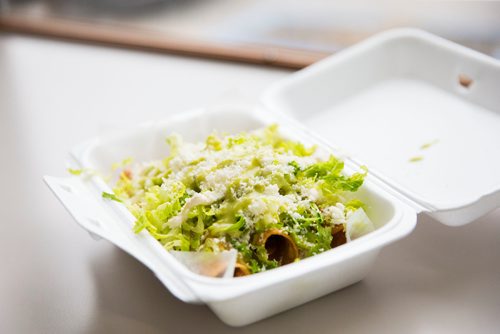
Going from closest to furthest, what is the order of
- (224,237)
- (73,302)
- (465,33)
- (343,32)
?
(224,237) → (73,302) → (465,33) → (343,32)

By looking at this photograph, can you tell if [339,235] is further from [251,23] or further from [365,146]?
[251,23]

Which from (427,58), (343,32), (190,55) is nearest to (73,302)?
(427,58)

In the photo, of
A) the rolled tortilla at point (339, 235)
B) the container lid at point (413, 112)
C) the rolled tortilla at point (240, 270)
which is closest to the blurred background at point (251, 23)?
the container lid at point (413, 112)

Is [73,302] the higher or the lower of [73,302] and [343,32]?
the lower

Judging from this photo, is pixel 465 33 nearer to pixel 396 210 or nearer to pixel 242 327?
pixel 396 210

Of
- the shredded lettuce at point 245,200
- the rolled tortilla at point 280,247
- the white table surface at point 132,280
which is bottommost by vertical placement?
the white table surface at point 132,280

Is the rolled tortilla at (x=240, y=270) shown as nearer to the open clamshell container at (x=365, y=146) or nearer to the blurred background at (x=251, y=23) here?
the open clamshell container at (x=365, y=146)

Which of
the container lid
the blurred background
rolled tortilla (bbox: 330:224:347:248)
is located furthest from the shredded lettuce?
the blurred background
